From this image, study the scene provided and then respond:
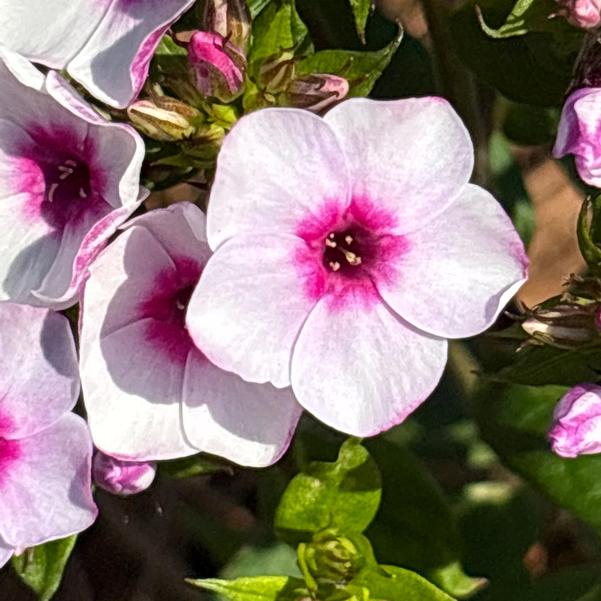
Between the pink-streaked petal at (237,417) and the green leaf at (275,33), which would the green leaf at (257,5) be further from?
the pink-streaked petal at (237,417)

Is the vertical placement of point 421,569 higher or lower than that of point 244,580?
lower

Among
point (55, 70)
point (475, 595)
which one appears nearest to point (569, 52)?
point (55, 70)

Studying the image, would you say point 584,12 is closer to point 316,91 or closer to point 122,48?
point 316,91

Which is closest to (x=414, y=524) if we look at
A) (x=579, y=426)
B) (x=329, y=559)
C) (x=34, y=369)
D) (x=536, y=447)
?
(x=536, y=447)

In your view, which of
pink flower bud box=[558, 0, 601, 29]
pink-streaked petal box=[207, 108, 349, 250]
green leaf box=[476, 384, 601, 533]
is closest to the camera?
pink-streaked petal box=[207, 108, 349, 250]

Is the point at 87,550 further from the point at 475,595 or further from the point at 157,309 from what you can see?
the point at 157,309

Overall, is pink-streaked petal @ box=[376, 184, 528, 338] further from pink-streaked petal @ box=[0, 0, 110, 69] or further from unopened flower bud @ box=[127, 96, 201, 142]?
pink-streaked petal @ box=[0, 0, 110, 69]

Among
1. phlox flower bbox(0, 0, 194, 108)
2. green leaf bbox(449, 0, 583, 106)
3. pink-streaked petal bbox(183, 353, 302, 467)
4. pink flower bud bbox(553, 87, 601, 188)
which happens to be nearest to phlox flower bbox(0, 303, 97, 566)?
pink-streaked petal bbox(183, 353, 302, 467)
